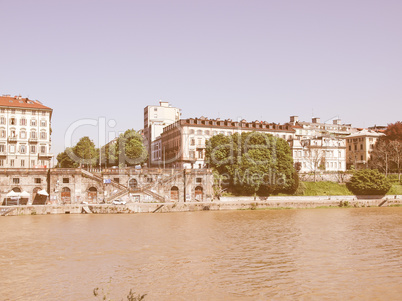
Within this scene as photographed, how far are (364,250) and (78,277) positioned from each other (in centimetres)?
1888

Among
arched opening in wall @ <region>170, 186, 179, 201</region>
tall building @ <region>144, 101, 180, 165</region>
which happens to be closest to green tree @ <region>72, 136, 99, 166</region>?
tall building @ <region>144, 101, 180, 165</region>

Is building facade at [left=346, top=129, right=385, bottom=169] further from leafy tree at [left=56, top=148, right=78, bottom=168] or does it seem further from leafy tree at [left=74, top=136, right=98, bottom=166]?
leafy tree at [left=56, top=148, right=78, bottom=168]

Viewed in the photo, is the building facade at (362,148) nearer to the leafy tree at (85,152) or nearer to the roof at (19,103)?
the leafy tree at (85,152)

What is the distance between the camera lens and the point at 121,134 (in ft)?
334

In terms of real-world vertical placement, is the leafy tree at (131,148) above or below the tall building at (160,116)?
below

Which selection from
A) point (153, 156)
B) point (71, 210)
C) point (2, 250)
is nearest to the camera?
point (2, 250)

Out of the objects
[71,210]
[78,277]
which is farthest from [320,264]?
[71,210]

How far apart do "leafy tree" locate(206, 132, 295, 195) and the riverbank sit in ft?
7.53

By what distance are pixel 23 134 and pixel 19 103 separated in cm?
612

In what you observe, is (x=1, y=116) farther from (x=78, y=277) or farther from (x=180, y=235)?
(x=78, y=277)

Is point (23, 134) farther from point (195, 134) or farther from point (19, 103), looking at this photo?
point (195, 134)

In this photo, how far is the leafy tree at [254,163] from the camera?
68.5 metres

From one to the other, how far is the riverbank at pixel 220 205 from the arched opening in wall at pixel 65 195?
26.4 feet

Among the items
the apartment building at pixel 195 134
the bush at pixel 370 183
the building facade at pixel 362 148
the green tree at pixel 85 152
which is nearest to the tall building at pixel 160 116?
the apartment building at pixel 195 134
